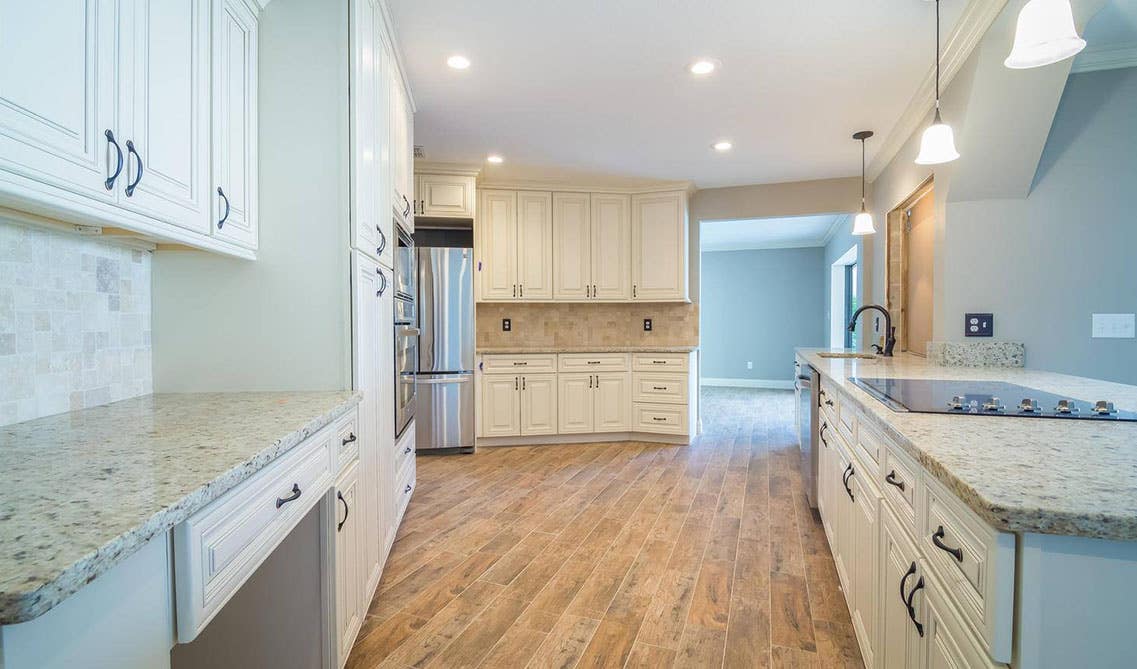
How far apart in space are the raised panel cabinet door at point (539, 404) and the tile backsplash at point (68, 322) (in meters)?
3.14

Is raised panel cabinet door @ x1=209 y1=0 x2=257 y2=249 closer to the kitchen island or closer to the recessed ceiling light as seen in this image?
the kitchen island

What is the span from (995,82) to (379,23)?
8.41ft

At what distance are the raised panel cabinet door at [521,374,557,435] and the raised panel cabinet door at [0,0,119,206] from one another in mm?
3663

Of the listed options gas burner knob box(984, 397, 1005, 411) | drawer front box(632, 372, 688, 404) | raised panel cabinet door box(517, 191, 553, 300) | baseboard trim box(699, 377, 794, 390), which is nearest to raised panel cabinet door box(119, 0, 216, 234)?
gas burner knob box(984, 397, 1005, 411)

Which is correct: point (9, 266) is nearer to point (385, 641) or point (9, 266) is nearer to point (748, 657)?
point (385, 641)

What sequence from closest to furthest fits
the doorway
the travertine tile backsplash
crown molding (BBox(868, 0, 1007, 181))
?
crown molding (BBox(868, 0, 1007, 181)) → the doorway → the travertine tile backsplash

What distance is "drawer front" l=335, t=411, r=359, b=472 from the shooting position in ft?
4.95

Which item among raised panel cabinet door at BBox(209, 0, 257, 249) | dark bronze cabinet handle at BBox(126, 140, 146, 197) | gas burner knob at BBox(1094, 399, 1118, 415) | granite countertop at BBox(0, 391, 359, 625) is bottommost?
granite countertop at BBox(0, 391, 359, 625)

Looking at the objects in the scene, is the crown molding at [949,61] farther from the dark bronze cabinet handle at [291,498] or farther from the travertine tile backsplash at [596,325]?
the dark bronze cabinet handle at [291,498]

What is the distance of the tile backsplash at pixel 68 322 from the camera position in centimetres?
114

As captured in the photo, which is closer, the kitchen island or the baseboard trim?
the kitchen island

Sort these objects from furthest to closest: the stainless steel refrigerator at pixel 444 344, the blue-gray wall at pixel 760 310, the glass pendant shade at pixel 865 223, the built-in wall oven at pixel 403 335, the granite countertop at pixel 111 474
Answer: the blue-gray wall at pixel 760 310 → the stainless steel refrigerator at pixel 444 344 → the glass pendant shade at pixel 865 223 → the built-in wall oven at pixel 403 335 → the granite countertop at pixel 111 474

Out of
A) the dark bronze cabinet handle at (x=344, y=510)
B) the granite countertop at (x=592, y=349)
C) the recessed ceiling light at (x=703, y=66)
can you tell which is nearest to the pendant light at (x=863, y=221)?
the recessed ceiling light at (x=703, y=66)

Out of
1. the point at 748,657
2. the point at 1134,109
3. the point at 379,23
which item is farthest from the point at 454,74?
the point at 1134,109
